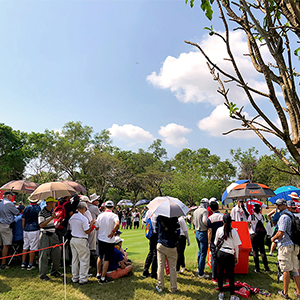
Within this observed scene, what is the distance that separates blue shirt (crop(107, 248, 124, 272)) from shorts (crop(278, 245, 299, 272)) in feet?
12.6

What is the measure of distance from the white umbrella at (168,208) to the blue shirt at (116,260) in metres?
1.87

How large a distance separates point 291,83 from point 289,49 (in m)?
0.75

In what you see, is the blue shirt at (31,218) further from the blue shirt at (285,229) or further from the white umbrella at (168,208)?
the blue shirt at (285,229)

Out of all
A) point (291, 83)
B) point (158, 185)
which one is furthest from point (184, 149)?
point (291, 83)

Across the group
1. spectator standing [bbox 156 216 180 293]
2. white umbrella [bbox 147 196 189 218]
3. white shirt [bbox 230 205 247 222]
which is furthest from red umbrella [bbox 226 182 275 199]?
spectator standing [bbox 156 216 180 293]

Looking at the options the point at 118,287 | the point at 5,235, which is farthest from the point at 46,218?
the point at 118,287

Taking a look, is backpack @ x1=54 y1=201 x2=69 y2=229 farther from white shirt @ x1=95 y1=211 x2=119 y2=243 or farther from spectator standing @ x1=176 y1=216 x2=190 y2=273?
spectator standing @ x1=176 y1=216 x2=190 y2=273

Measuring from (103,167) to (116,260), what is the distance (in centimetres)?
3064

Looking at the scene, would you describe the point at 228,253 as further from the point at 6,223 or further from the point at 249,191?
the point at 6,223

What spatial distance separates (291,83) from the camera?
7.95 feet

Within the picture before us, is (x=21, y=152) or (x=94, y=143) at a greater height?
(x=94, y=143)

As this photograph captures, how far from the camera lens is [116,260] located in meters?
6.39

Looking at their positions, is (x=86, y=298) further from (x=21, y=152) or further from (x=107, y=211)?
(x=21, y=152)

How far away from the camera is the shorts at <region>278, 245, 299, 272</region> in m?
4.95
